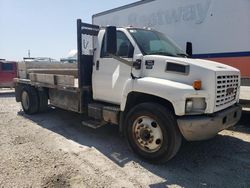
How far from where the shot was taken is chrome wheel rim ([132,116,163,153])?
173 inches

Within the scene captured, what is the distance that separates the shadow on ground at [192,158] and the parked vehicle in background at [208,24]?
5.99ft

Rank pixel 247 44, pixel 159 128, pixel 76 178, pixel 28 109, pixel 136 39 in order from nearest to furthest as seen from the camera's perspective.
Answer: pixel 76 178
pixel 159 128
pixel 136 39
pixel 247 44
pixel 28 109

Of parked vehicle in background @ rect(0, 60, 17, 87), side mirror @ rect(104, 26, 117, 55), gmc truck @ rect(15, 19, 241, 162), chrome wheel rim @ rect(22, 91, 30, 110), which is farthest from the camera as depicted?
parked vehicle in background @ rect(0, 60, 17, 87)

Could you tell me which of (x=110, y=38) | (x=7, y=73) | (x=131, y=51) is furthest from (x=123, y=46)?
(x=7, y=73)

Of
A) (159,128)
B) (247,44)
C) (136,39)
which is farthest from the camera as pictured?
(247,44)

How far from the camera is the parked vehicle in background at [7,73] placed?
14.6 metres

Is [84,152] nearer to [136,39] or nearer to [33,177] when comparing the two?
[33,177]

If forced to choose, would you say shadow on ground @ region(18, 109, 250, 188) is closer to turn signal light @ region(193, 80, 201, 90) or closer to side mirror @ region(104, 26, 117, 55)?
turn signal light @ region(193, 80, 201, 90)

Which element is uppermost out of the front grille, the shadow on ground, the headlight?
the front grille

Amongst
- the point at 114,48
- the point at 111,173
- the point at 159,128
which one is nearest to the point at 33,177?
the point at 111,173

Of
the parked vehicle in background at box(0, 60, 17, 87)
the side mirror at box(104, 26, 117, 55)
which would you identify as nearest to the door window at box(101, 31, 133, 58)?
the side mirror at box(104, 26, 117, 55)

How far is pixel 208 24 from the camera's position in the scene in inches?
271

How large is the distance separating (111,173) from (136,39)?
244cm

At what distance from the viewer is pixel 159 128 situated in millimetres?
4352
